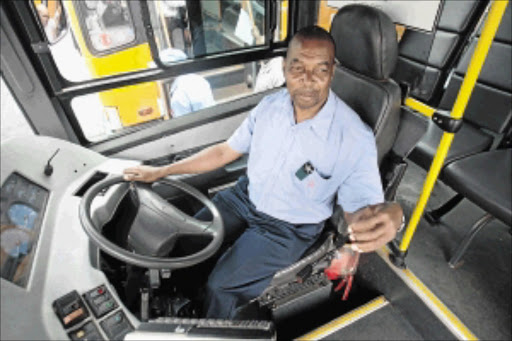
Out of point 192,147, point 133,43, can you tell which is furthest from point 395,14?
point 133,43

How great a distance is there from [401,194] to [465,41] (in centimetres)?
111

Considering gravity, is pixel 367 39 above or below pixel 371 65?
above

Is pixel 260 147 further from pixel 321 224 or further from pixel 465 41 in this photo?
pixel 465 41

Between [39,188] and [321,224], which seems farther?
[321,224]

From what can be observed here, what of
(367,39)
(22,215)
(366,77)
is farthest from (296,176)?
(22,215)

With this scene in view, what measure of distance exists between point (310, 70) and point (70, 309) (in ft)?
3.89

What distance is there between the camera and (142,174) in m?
1.35

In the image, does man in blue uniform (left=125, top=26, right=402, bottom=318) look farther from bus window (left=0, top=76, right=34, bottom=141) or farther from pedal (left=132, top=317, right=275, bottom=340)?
bus window (left=0, top=76, right=34, bottom=141)

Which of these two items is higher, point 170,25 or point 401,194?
point 170,25

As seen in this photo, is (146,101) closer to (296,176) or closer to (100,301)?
(296,176)

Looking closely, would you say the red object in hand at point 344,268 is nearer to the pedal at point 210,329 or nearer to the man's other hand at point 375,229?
the man's other hand at point 375,229

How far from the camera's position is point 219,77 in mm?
4312

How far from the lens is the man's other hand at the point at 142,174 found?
1305 mm

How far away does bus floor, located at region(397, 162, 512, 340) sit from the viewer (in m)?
1.64
